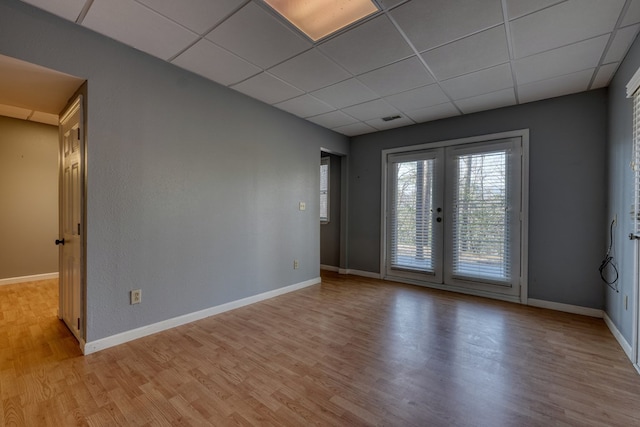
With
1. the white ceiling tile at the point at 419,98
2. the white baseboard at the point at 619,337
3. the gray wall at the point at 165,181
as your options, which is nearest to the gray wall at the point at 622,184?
the white baseboard at the point at 619,337

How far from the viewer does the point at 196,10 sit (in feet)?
6.55

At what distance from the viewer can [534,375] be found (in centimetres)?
202

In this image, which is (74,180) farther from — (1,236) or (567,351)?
(567,351)

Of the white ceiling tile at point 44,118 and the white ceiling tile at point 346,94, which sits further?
the white ceiling tile at point 44,118

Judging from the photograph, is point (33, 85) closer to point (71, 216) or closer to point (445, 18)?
point (71, 216)

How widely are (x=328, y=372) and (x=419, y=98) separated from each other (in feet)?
10.7

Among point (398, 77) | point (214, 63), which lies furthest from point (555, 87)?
point (214, 63)

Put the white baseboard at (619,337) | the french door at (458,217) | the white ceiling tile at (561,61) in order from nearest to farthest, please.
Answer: the white baseboard at (619,337)
the white ceiling tile at (561,61)
the french door at (458,217)

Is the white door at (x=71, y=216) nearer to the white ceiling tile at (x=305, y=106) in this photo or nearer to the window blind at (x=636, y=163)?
the white ceiling tile at (x=305, y=106)

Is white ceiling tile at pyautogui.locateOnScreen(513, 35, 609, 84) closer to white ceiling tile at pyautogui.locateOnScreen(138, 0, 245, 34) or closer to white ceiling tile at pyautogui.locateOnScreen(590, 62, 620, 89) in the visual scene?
white ceiling tile at pyautogui.locateOnScreen(590, 62, 620, 89)

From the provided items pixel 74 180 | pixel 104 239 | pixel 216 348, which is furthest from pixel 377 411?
pixel 74 180

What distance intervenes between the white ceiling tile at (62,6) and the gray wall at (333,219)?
4.17 metres

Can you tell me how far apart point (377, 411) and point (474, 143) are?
3747 millimetres

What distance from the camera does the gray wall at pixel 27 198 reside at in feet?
13.8
